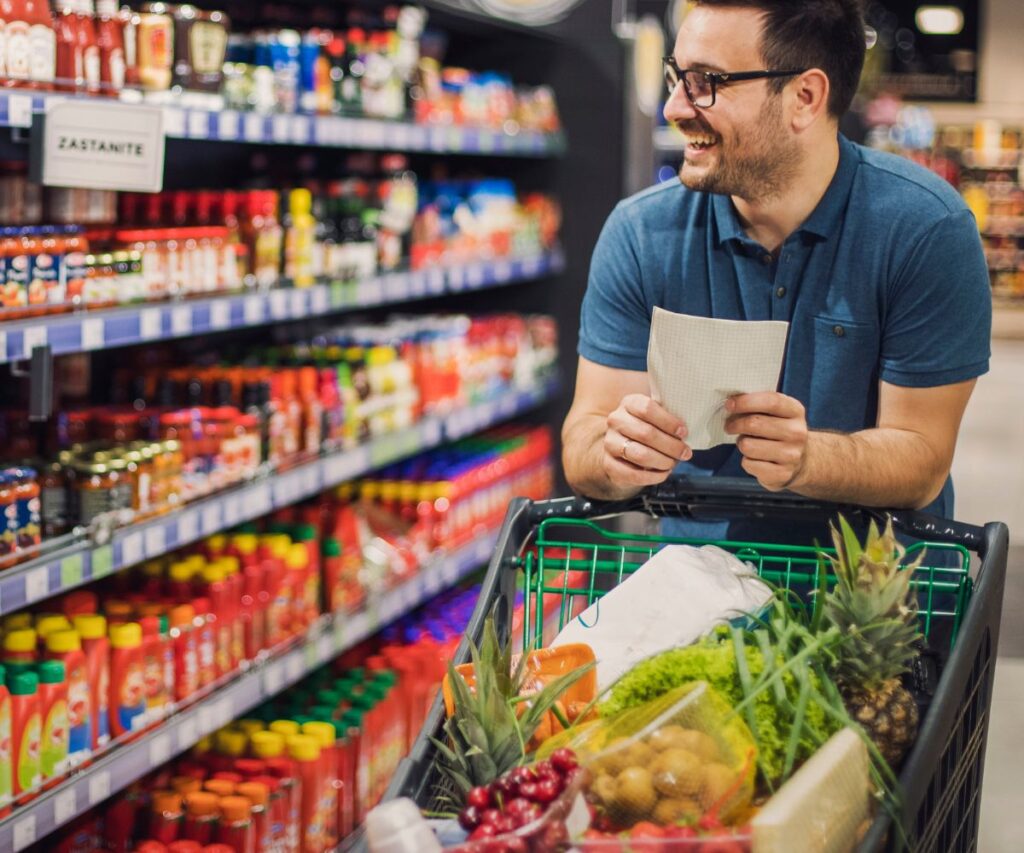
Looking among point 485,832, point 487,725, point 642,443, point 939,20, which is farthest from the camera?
point 939,20

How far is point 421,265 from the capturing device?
4.62 m

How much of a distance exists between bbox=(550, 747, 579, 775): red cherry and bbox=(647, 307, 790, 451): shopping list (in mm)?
505

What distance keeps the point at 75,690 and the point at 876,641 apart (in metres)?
1.69

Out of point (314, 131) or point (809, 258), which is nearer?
point (809, 258)

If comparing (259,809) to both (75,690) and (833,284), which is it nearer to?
(75,690)

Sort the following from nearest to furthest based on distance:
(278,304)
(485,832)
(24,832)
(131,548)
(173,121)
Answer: (485,832)
(24,832)
(131,548)
(173,121)
(278,304)

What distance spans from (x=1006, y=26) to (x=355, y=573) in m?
17.0

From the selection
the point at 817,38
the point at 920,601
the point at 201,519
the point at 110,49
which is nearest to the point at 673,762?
the point at 920,601

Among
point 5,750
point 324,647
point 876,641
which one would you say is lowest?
point 324,647

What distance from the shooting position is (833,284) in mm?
2158

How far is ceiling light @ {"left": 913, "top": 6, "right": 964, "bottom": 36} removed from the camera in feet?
60.5

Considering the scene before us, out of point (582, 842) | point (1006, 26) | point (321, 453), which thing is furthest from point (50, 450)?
point (1006, 26)

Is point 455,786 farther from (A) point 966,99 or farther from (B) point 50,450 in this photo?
(A) point 966,99

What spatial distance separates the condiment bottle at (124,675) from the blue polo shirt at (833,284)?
1.18 metres
